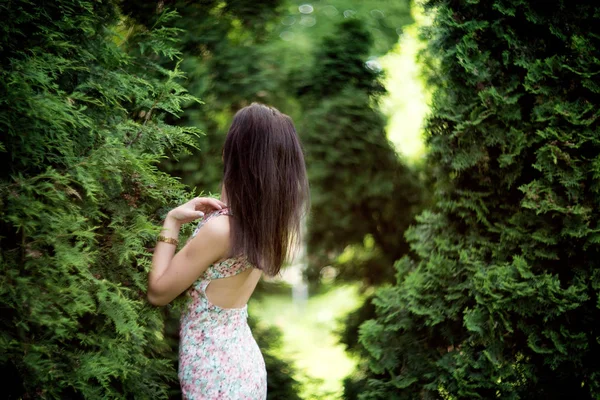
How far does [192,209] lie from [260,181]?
13.5 inches

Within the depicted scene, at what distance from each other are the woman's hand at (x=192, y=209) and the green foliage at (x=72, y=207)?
15 cm

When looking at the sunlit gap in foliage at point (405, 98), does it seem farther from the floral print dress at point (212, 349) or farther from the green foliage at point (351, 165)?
the floral print dress at point (212, 349)

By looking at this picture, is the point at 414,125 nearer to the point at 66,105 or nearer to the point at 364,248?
the point at 364,248

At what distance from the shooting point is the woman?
6.89ft

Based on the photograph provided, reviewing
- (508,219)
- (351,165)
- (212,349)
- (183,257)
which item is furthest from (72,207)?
(351,165)

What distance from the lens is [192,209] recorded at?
219 centimetres

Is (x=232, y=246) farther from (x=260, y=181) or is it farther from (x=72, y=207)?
(x=72, y=207)

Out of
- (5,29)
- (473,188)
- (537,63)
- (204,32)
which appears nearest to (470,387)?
(473,188)

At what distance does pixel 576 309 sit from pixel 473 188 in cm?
107

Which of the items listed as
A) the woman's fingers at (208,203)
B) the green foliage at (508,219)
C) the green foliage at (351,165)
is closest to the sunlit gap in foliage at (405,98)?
A: the green foliage at (351,165)

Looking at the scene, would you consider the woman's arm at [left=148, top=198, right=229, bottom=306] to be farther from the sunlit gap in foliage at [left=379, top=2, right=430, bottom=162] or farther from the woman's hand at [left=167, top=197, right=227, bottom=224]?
the sunlit gap in foliage at [left=379, top=2, right=430, bottom=162]

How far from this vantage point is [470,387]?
3188mm

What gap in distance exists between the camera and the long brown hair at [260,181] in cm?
215

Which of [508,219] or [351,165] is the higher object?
[508,219]
